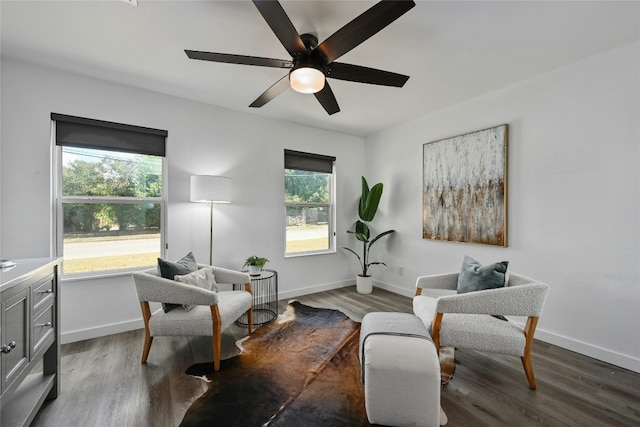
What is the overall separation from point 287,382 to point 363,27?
2.27m

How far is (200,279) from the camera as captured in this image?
2.27m

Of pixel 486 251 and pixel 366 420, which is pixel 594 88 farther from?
pixel 366 420

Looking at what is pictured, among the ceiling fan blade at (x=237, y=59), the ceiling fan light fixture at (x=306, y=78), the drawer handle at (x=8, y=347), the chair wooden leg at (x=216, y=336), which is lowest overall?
the chair wooden leg at (x=216, y=336)

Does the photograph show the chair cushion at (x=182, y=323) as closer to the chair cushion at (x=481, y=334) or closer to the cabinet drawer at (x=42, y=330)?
the cabinet drawer at (x=42, y=330)

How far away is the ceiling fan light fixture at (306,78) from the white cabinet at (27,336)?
70.3 inches

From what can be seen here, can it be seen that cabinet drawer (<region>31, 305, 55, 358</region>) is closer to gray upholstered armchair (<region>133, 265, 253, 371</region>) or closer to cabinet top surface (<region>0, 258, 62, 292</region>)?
cabinet top surface (<region>0, 258, 62, 292</region>)

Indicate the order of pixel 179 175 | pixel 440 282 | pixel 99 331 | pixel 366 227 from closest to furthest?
pixel 440 282, pixel 99 331, pixel 179 175, pixel 366 227

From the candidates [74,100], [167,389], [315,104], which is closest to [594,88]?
[315,104]

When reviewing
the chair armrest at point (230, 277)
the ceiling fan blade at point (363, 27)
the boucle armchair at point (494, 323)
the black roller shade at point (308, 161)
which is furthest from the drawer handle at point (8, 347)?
the black roller shade at point (308, 161)

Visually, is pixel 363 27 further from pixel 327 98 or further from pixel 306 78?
pixel 327 98

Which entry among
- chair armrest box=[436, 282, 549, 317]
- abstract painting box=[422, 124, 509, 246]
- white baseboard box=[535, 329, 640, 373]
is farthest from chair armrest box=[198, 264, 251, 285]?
white baseboard box=[535, 329, 640, 373]

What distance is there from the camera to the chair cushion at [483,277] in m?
2.08

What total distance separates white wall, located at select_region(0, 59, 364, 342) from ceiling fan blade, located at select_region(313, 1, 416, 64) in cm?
203

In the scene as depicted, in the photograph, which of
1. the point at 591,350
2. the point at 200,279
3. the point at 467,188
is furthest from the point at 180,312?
the point at 591,350
